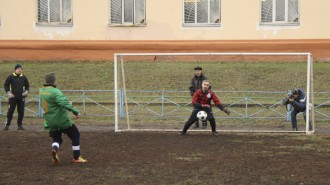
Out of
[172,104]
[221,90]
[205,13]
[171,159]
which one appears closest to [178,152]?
[171,159]

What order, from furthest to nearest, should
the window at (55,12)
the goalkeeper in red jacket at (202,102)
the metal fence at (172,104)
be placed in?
the window at (55,12) → the metal fence at (172,104) → the goalkeeper in red jacket at (202,102)

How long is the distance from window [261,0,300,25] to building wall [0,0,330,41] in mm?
237

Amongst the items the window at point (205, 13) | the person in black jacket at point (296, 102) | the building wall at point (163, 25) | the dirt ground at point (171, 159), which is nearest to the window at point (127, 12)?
the building wall at point (163, 25)

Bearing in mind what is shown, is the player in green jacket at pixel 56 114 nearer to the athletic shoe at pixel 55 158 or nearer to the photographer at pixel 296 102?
the athletic shoe at pixel 55 158

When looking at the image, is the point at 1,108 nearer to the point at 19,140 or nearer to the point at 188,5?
the point at 19,140

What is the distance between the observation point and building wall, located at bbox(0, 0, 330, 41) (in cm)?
3094

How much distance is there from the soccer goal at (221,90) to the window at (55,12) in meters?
5.78

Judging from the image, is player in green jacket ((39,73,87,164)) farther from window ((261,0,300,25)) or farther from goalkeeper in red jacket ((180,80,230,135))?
window ((261,0,300,25))

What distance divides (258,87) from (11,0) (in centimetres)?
1359

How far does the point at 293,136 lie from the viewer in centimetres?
1841

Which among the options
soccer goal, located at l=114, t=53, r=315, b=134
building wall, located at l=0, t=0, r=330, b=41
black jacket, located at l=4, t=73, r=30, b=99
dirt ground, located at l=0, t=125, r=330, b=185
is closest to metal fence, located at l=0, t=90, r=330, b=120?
soccer goal, located at l=114, t=53, r=315, b=134

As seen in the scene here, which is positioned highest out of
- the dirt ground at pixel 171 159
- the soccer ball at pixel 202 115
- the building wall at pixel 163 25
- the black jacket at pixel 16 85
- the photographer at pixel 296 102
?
the building wall at pixel 163 25

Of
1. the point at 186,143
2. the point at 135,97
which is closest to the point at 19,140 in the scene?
the point at 186,143

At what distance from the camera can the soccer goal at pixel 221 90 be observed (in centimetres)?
2142
